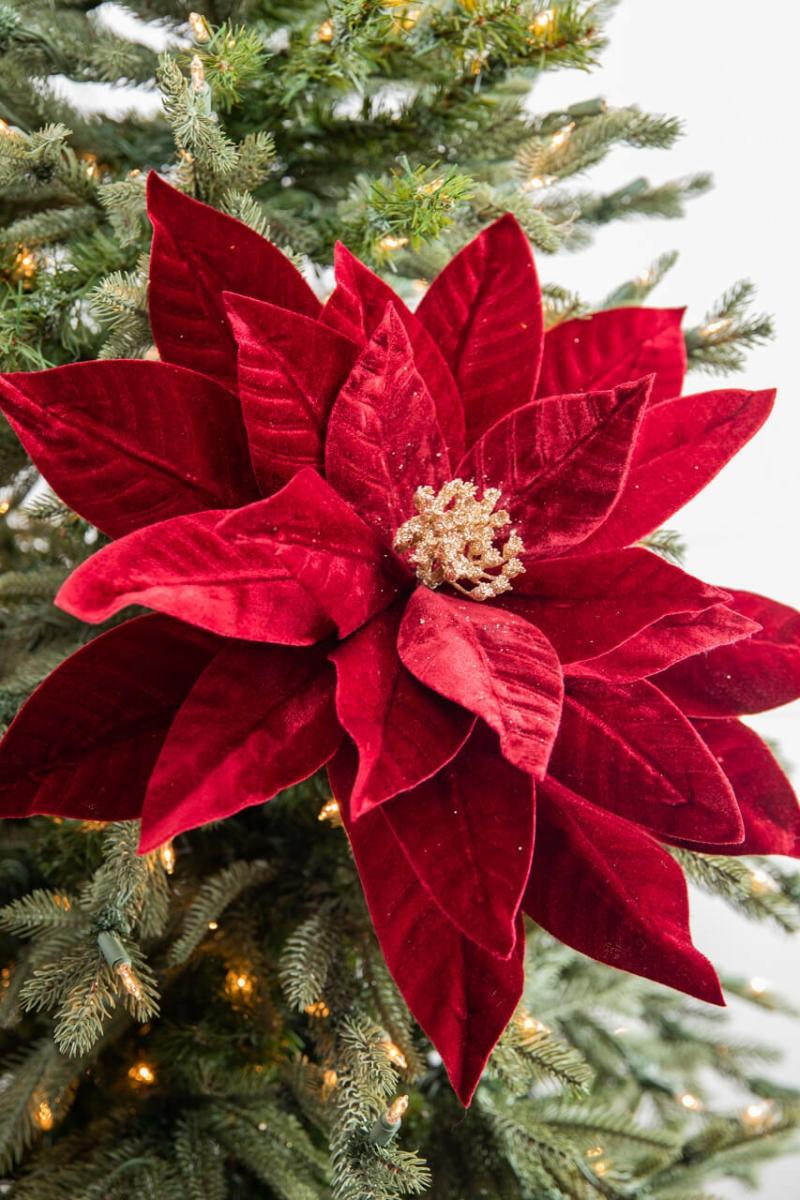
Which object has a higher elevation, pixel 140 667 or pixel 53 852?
pixel 140 667

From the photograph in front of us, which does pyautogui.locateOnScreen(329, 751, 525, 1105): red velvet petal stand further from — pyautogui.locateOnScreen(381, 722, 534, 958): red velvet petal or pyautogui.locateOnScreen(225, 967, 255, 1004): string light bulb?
pyautogui.locateOnScreen(225, 967, 255, 1004): string light bulb

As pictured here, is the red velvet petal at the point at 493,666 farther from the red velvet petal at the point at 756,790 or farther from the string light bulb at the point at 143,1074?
the string light bulb at the point at 143,1074

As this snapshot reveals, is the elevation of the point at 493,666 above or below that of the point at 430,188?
below

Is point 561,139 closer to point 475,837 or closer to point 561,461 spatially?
point 561,461

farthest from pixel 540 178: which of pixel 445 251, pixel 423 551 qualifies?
pixel 423 551

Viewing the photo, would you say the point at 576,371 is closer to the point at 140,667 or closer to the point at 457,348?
the point at 457,348

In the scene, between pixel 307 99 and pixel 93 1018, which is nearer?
pixel 93 1018

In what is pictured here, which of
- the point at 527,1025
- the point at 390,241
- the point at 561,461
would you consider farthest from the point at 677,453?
the point at 527,1025

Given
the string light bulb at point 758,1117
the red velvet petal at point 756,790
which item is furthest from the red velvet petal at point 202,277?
the string light bulb at point 758,1117
